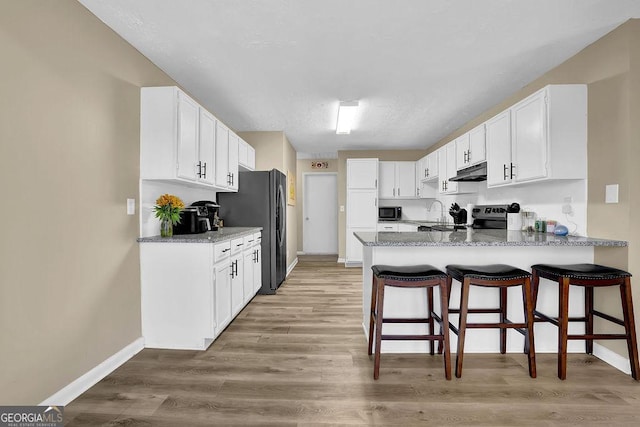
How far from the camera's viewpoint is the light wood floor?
1.64 metres

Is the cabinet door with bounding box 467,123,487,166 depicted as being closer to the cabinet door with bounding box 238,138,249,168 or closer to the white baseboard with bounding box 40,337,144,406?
the cabinet door with bounding box 238,138,249,168

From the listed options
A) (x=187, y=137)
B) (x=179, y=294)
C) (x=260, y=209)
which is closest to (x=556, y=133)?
(x=187, y=137)

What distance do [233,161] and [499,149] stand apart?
121 inches

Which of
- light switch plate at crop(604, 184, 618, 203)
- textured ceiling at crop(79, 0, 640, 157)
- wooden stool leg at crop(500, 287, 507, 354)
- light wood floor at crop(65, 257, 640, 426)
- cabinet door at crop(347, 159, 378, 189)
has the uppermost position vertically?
textured ceiling at crop(79, 0, 640, 157)

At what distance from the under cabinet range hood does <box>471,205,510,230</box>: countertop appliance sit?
43 centimetres

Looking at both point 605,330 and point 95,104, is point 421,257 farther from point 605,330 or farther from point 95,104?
point 95,104

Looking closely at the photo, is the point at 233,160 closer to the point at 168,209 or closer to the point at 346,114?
the point at 168,209

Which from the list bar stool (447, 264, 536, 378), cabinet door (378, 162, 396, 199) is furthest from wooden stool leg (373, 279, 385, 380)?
cabinet door (378, 162, 396, 199)

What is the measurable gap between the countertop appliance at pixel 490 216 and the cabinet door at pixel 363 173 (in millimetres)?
2142

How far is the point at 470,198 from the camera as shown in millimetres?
4617

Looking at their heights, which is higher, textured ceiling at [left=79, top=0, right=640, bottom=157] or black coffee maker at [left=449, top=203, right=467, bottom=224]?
textured ceiling at [left=79, top=0, right=640, bottom=157]

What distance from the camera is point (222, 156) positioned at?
337cm

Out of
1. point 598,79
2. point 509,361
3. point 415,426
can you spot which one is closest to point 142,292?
point 415,426

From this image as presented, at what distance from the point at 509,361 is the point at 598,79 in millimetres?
2318
